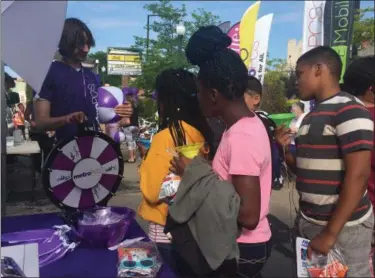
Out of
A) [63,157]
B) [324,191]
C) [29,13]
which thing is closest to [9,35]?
[29,13]

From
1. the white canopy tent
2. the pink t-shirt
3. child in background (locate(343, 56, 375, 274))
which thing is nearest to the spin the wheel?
the white canopy tent

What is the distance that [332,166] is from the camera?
1.81 meters

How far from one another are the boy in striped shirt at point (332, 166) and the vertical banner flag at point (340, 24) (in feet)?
25.1

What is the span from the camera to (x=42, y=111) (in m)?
2.53

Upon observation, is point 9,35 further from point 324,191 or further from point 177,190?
point 324,191

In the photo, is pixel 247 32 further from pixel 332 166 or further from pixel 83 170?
pixel 332 166

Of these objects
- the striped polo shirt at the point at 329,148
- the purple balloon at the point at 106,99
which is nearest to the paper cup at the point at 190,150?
the striped polo shirt at the point at 329,148

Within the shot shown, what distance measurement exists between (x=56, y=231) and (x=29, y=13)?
3.65 feet

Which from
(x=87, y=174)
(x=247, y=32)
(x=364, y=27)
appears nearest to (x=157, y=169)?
(x=87, y=174)

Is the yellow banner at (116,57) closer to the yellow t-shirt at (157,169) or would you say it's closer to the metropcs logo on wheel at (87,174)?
the metropcs logo on wheel at (87,174)

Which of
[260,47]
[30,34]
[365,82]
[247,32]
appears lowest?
[365,82]

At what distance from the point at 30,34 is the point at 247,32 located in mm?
7310

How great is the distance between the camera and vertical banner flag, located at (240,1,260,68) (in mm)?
8469

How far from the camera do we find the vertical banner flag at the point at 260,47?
854 cm
